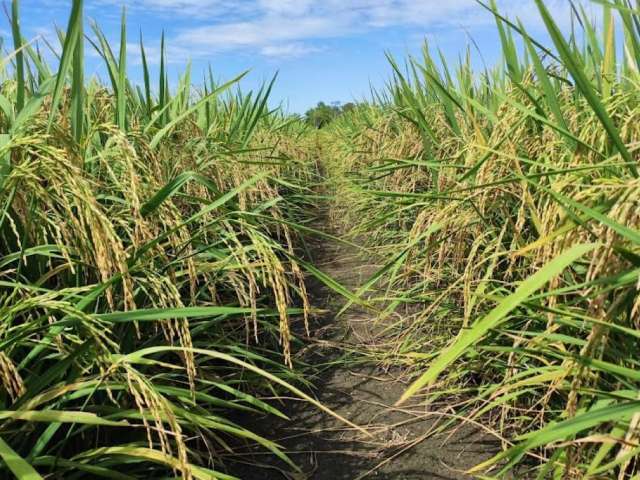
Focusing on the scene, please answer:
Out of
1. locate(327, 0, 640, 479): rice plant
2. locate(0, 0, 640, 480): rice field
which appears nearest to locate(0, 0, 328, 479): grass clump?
locate(0, 0, 640, 480): rice field

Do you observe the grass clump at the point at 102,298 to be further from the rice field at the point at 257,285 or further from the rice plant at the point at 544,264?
the rice plant at the point at 544,264

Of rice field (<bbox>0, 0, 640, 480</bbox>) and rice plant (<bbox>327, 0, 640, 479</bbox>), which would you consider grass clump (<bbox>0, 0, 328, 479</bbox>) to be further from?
rice plant (<bbox>327, 0, 640, 479</bbox>)

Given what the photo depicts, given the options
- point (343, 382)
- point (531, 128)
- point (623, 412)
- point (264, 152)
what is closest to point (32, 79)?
point (343, 382)

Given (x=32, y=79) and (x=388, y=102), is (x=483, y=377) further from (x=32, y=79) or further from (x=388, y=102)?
(x=388, y=102)

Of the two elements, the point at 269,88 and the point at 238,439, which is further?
the point at 269,88

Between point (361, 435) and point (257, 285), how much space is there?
1.91 feet

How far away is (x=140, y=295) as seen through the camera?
5.41 ft

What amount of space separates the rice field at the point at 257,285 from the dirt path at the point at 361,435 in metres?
0.05

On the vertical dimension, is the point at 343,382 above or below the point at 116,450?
below

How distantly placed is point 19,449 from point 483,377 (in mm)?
1349

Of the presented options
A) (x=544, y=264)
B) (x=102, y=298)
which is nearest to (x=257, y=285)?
(x=102, y=298)

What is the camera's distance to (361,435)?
1.84 meters

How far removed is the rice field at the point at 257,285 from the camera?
3.22 ft

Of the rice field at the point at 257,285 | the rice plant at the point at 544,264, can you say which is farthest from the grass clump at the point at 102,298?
the rice plant at the point at 544,264
